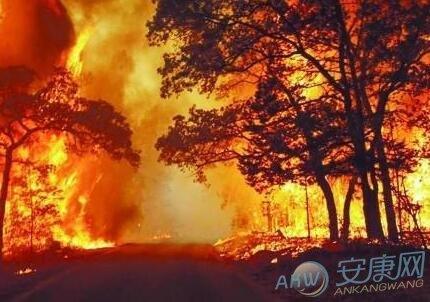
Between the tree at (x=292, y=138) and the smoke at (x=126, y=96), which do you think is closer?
the tree at (x=292, y=138)

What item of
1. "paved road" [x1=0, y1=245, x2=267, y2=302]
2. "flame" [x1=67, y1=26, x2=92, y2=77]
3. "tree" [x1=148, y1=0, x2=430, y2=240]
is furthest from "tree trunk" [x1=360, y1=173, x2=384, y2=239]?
"flame" [x1=67, y1=26, x2=92, y2=77]

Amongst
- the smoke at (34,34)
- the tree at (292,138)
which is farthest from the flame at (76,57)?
the tree at (292,138)

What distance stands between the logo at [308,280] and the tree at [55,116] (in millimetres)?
15402

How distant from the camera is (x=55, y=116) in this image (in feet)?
90.3

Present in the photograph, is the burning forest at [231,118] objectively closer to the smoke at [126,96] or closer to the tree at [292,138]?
the tree at [292,138]

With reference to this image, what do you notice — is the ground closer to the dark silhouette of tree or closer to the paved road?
the paved road

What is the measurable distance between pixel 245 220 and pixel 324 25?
3809 cm

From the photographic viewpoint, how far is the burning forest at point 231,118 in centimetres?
1606

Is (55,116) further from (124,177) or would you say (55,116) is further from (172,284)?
(124,177)

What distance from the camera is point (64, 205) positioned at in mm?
37844

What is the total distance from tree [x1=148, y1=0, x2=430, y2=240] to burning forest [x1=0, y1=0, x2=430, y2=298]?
0.06 metres

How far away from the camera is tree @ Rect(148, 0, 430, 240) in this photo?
15.5 metres

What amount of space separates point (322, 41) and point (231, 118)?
6339mm

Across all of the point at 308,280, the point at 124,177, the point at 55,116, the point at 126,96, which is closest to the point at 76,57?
the point at 55,116
